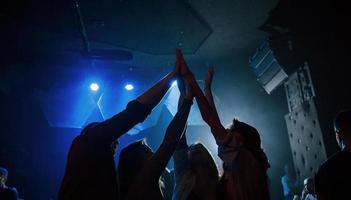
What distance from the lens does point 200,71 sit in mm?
8375

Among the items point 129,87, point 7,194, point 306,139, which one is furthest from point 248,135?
point 129,87

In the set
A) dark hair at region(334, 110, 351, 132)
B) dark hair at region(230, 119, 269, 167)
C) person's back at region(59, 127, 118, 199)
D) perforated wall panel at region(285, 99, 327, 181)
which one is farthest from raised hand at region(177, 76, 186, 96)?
perforated wall panel at region(285, 99, 327, 181)

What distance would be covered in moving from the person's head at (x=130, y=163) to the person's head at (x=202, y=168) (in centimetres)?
34

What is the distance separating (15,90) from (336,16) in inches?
282

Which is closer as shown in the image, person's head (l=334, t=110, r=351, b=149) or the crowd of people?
the crowd of people

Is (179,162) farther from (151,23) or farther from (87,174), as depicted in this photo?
(151,23)

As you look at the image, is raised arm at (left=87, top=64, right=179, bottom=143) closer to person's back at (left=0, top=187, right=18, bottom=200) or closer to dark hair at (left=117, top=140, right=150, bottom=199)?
dark hair at (left=117, top=140, right=150, bottom=199)

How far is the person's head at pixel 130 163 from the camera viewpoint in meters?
1.94

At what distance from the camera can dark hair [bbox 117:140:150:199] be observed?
1.93 meters

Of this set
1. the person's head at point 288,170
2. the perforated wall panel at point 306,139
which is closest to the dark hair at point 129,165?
the perforated wall panel at point 306,139

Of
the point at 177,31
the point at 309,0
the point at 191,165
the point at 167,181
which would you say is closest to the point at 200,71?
the point at 177,31

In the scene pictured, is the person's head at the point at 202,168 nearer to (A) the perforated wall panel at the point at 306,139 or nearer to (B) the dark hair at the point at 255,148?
(B) the dark hair at the point at 255,148

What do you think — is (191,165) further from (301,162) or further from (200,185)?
(301,162)

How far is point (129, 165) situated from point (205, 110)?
0.75 m
